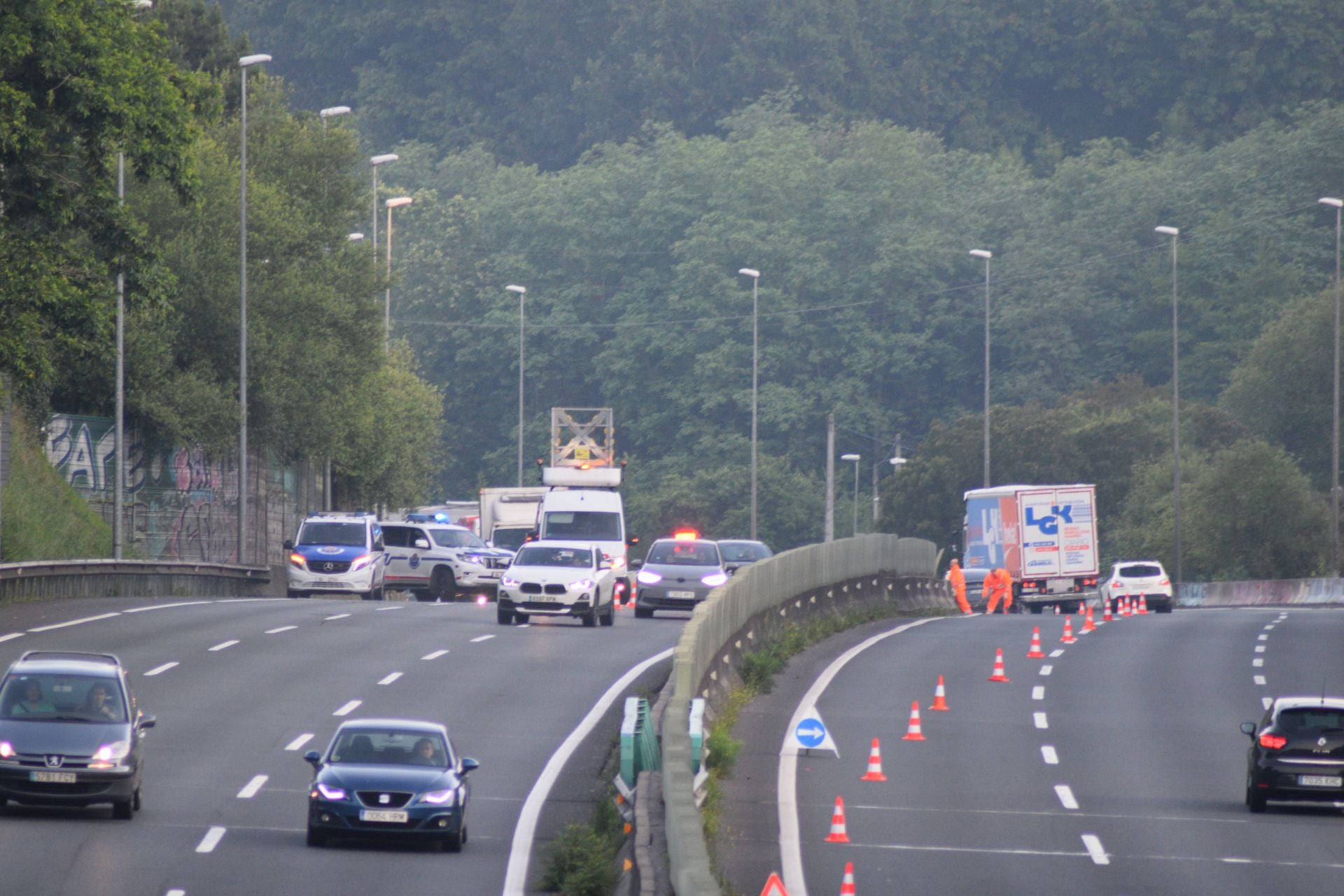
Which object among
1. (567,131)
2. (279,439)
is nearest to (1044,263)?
(567,131)

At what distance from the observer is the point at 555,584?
3906 cm

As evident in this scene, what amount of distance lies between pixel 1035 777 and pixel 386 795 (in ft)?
28.2

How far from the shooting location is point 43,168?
109ft

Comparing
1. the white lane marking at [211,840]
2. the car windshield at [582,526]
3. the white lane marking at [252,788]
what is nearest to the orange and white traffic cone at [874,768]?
the white lane marking at [252,788]

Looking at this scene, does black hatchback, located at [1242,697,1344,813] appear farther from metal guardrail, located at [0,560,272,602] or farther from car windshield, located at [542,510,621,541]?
car windshield, located at [542,510,621,541]

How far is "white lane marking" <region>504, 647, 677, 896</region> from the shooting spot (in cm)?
1788

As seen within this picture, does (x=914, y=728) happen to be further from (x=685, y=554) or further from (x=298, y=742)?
(x=685, y=554)

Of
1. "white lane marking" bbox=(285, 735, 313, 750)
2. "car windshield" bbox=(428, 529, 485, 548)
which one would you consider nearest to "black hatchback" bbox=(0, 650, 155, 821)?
"white lane marking" bbox=(285, 735, 313, 750)

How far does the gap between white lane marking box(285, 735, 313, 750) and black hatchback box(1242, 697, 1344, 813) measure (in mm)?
9881

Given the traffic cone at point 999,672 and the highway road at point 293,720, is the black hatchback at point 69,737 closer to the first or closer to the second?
the highway road at point 293,720

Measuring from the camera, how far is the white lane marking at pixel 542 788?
17875 mm

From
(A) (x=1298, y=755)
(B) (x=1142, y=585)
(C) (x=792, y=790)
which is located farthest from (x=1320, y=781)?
(B) (x=1142, y=585)

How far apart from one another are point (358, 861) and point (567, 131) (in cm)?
11944

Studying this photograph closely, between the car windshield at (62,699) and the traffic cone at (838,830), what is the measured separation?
6.26 m
